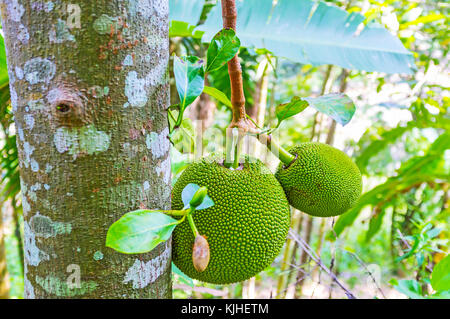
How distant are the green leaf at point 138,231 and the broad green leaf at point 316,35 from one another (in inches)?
21.6

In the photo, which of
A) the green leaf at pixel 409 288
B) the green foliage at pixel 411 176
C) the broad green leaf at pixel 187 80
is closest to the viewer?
the broad green leaf at pixel 187 80

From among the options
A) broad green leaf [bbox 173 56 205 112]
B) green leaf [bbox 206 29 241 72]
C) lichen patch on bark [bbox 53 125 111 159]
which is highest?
green leaf [bbox 206 29 241 72]

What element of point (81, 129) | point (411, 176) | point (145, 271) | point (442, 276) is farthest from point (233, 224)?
point (411, 176)

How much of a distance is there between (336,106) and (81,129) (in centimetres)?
30

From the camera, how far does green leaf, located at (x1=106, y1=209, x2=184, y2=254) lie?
1.09 ft

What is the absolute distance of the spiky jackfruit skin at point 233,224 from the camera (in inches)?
19.0

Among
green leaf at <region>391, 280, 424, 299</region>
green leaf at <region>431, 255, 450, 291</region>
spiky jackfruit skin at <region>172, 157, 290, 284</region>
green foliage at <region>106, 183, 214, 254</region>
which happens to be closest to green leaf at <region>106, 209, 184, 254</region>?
green foliage at <region>106, 183, 214, 254</region>

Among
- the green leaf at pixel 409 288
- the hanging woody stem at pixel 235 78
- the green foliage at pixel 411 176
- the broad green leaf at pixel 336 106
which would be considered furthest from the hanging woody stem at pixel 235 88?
the green foliage at pixel 411 176

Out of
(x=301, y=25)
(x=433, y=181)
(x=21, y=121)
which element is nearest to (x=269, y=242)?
(x=21, y=121)

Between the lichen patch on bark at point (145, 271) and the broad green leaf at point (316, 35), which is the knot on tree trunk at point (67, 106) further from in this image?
the broad green leaf at point (316, 35)

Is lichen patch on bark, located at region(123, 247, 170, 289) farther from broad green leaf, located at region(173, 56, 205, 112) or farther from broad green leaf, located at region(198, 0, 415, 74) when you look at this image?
broad green leaf, located at region(198, 0, 415, 74)

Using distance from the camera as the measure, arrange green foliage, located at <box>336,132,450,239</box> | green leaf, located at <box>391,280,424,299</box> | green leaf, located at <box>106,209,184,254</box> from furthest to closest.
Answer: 1. green foliage, located at <box>336,132,450,239</box>
2. green leaf, located at <box>391,280,424,299</box>
3. green leaf, located at <box>106,209,184,254</box>

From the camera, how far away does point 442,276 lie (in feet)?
1.87

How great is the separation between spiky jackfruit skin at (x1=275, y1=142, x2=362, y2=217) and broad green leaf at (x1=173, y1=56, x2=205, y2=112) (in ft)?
0.88
